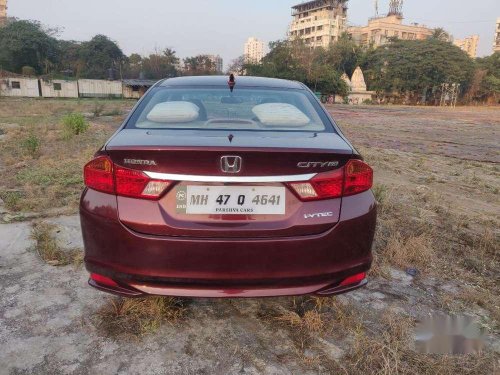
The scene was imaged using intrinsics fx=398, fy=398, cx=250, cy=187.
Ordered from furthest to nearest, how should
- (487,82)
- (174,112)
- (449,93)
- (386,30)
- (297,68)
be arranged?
(386,30) → (449,93) → (487,82) → (297,68) → (174,112)

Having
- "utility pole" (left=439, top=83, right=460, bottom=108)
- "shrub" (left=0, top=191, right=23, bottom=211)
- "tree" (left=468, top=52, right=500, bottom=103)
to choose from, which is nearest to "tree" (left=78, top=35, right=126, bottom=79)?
"utility pole" (left=439, top=83, right=460, bottom=108)

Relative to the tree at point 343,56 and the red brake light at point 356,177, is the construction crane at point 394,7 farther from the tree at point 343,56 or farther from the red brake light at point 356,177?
the red brake light at point 356,177

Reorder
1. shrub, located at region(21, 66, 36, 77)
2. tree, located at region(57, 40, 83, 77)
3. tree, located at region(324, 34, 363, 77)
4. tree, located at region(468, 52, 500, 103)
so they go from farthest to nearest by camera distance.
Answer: tree, located at region(324, 34, 363, 77) → tree, located at region(468, 52, 500, 103) → tree, located at region(57, 40, 83, 77) → shrub, located at region(21, 66, 36, 77)

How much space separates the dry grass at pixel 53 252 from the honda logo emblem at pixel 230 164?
1807 mm

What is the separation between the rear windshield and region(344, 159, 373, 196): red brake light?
0.46 m

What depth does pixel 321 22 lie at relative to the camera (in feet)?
347

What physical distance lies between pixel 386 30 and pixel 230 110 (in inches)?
4490

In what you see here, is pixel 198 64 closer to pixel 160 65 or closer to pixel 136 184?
pixel 160 65

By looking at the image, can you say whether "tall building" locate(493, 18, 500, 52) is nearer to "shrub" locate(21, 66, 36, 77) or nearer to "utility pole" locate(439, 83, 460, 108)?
"utility pole" locate(439, 83, 460, 108)

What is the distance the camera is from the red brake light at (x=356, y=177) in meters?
1.92

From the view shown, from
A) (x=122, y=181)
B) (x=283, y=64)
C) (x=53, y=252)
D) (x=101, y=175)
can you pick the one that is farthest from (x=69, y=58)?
(x=122, y=181)

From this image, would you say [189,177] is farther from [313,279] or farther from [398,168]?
[398,168]

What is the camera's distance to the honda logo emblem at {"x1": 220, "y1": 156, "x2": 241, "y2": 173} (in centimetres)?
178

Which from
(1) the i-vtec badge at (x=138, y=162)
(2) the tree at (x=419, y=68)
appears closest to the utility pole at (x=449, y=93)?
(2) the tree at (x=419, y=68)
